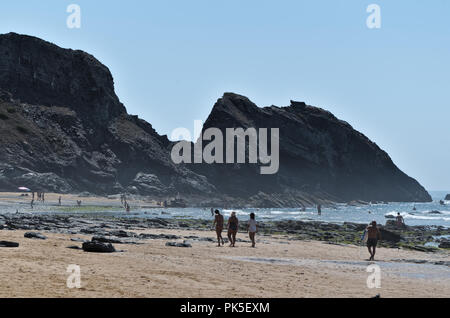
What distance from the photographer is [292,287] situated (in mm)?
14977

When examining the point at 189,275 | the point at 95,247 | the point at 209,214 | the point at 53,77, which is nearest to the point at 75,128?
the point at 53,77

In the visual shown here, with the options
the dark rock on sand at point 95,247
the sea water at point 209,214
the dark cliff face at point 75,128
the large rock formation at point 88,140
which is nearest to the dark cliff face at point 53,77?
the dark cliff face at point 75,128

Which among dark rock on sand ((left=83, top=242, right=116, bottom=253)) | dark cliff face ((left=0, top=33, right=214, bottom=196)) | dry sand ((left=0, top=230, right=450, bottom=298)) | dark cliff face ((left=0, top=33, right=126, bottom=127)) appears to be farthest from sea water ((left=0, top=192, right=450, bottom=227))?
dark cliff face ((left=0, top=33, right=126, bottom=127))

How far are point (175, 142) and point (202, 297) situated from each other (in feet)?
597

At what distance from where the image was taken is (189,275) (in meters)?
15.7

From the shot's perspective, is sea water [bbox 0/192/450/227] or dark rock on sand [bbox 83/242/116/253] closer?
dark rock on sand [bbox 83/242/116/253]

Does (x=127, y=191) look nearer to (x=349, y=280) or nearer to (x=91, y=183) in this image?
(x=91, y=183)

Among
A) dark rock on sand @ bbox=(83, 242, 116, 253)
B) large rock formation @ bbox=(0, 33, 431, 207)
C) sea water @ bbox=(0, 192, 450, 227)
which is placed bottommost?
sea water @ bbox=(0, 192, 450, 227)

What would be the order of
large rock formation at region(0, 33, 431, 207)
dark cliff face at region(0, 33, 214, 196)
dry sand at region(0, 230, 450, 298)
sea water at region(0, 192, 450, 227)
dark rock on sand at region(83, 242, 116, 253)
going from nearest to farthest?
dry sand at region(0, 230, 450, 298) < dark rock on sand at region(83, 242, 116, 253) < sea water at region(0, 192, 450, 227) < dark cliff face at region(0, 33, 214, 196) < large rock formation at region(0, 33, 431, 207)

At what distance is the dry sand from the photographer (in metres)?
12.9

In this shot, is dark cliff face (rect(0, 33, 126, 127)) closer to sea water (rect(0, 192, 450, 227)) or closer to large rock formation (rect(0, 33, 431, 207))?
large rock formation (rect(0, 33, 431, 207))

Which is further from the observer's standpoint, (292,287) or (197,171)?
(197,171)
